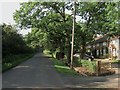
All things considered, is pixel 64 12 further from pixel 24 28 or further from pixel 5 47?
pixel 5 47

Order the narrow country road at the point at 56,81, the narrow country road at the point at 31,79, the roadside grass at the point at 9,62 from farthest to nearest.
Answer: the roadside grass at the point at 9,62 → the narrow country road at the point at 31,79 → the narrow country road at the point at 56,81

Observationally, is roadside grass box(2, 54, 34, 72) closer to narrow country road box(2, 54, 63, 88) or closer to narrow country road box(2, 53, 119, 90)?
narrow country road box(2, 54, 63, 88)

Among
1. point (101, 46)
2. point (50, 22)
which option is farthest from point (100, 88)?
point (101, 46)

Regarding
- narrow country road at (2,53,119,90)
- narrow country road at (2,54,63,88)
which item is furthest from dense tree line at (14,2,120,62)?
narrow country road at (2,53,119,90)

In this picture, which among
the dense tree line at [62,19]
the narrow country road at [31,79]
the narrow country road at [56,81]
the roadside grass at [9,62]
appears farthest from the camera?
the dense tree line at [62,19]

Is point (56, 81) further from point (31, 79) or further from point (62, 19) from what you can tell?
point (62, 19)

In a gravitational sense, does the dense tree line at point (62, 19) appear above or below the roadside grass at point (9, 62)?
above

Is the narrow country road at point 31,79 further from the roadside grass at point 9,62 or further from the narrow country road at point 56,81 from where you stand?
the roadside grass at point 9,62

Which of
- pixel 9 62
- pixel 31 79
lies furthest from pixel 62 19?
pixel 31 79

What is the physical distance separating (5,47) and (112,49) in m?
27.9

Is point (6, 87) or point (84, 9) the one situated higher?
point (84, 9)

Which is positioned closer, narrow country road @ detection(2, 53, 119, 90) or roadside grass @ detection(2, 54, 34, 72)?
narrow country road @ detection(2, 53, 119, 90)

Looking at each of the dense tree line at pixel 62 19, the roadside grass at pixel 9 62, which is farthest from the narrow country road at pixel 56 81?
the dense tree line at pixel 62 19

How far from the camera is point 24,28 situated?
4538 centimetres
